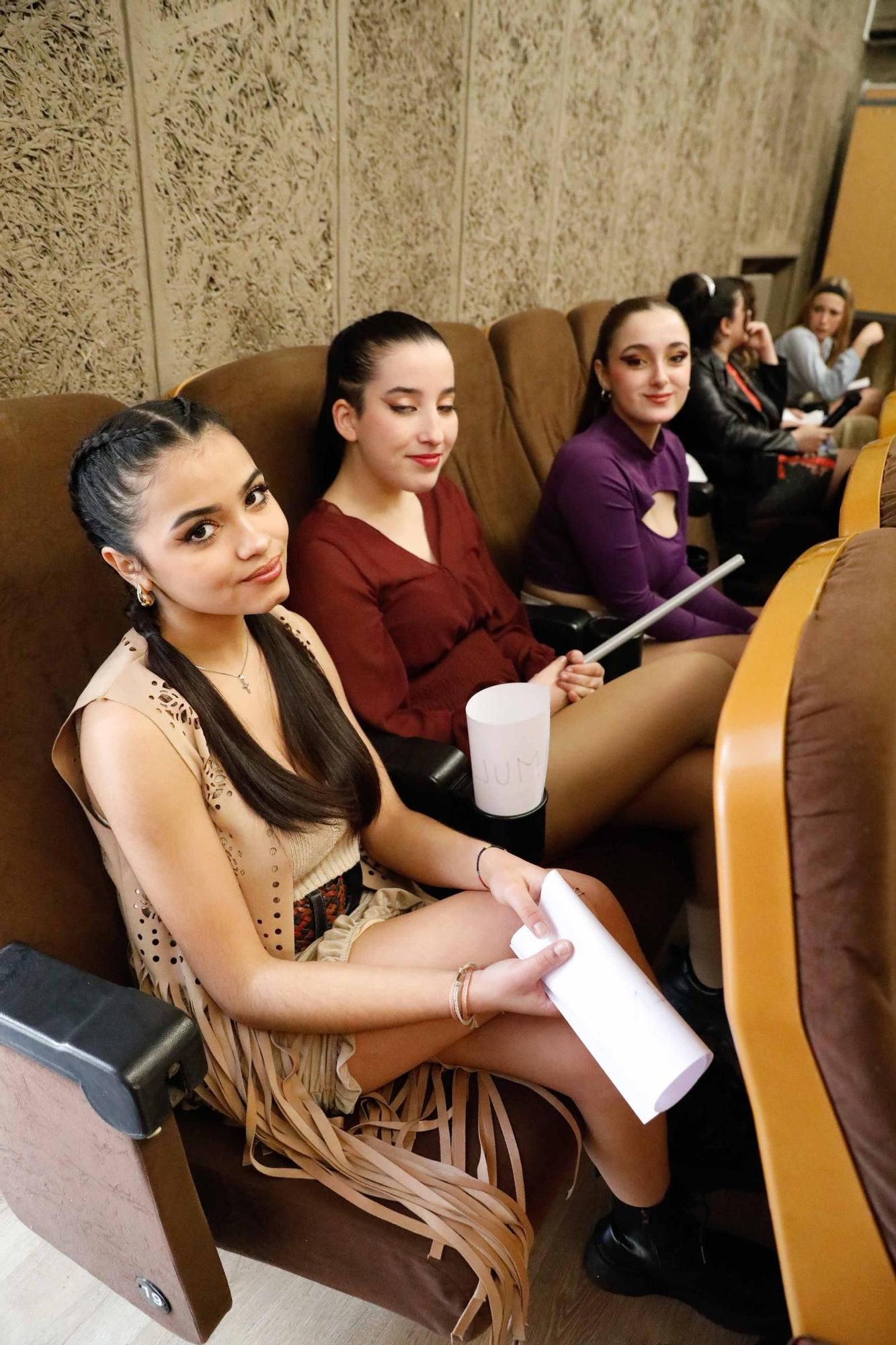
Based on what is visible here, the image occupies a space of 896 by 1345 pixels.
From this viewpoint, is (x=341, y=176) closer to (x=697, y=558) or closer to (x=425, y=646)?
(x=425, y=646)

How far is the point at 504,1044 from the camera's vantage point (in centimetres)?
103

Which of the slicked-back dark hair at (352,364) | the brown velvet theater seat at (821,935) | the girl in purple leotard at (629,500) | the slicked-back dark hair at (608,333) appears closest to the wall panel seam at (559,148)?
the slicked-back dark hair at (608,333)

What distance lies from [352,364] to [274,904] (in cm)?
86

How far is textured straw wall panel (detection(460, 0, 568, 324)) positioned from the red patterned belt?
68.7 inches

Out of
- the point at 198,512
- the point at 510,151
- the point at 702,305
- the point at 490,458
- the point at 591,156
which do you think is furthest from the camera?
the point at 702,305

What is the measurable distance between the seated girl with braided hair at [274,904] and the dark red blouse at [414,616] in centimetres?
24

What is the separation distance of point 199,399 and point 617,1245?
1.27 metres

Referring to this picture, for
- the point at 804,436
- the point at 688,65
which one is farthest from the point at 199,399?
the point at 688,65

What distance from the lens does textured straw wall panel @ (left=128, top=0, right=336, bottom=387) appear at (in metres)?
1.40

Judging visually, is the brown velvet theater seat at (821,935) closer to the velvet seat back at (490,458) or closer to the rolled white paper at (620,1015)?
the rolled white paper at (620,1015)

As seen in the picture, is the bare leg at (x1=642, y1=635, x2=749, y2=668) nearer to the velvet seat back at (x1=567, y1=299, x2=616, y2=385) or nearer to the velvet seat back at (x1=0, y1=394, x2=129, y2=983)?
the velvet seat back at (x1=567, y1=299, x2=616, y2=385)

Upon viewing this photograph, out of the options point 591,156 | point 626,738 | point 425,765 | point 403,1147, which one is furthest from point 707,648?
point 591,156

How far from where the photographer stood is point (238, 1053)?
3.34 feet

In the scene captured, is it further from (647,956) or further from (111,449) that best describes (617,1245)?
(111,449)
